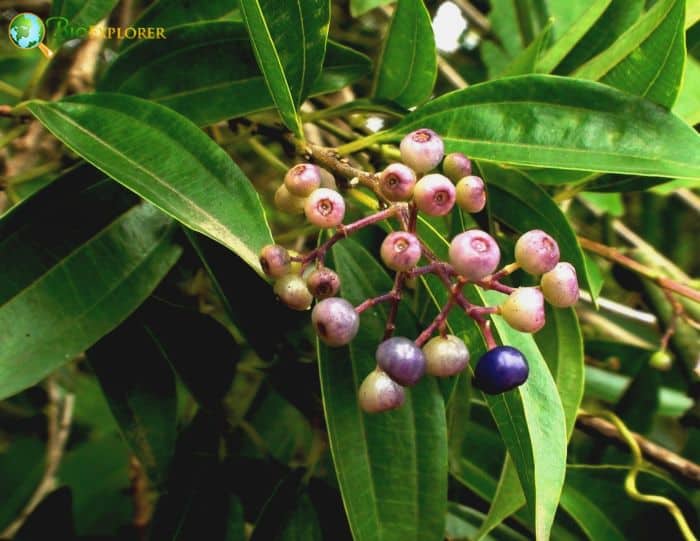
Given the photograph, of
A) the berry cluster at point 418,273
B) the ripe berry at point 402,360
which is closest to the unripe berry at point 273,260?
the berry cluster at point 418,273

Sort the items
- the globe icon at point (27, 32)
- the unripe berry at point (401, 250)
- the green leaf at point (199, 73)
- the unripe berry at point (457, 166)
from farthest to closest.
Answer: the globe icon at point (27, 32), the green leaf at point (199, 73), the unripe berry at point (457, 166), the unripe berry at point (401, 250)

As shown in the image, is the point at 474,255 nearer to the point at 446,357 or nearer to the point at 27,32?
the point at 446,357

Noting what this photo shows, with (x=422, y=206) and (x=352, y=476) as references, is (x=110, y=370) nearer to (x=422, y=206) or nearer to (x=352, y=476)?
(x=352, y=476)

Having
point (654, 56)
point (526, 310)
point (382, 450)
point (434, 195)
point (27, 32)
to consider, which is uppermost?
point (27, 32)

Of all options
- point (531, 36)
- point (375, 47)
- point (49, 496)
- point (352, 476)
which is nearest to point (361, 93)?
point (375, 47)

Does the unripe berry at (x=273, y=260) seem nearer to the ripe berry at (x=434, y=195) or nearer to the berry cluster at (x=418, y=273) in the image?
the berry cluster at (x=418, y=273)

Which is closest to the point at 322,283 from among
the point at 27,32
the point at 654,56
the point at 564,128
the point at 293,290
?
the point at 293,290
